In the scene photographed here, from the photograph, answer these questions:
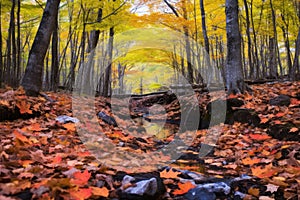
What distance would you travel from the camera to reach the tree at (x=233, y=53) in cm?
556

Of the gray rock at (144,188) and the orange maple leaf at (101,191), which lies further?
the gray rock at (144,188)

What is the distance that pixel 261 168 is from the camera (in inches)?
108

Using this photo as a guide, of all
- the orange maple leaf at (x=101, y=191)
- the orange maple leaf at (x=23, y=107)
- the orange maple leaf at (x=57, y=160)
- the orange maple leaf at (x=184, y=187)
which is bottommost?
the orange maple leaf at (x=184, y=187)

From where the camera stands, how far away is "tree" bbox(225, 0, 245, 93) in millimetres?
5562

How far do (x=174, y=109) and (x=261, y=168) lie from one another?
4318 mm

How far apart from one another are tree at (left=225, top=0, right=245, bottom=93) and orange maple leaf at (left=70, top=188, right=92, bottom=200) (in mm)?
4517

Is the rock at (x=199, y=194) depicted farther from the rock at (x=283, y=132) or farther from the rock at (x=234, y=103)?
the rock at (x=234, y=103)

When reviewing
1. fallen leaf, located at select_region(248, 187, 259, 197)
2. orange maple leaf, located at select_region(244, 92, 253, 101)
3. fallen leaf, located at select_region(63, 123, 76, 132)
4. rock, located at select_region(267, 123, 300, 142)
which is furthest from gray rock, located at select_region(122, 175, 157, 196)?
orange maple leaf, located at select_region(244, 92, 253, 101)

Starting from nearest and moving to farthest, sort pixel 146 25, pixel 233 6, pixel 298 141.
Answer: pixel 298 141, pixel 233 6, pixel 146 25

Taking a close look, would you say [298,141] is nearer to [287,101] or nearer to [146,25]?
[287,101]

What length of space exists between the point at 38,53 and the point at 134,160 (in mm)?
2894

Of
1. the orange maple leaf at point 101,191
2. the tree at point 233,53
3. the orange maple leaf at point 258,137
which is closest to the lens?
the orange maple leaf at point 101,191

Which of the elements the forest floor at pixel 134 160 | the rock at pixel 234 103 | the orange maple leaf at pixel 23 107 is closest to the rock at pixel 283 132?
the forest floor at pixel 134 160

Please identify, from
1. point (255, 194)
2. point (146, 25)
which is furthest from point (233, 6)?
point (146, 25)
